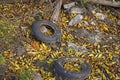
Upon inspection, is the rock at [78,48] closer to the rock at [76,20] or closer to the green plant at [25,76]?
the rock at [76,20]

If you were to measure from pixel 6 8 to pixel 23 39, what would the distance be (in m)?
1.14

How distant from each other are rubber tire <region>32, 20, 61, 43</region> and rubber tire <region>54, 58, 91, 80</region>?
25.6 inches

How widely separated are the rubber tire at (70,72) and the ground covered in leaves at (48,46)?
0.58 feet

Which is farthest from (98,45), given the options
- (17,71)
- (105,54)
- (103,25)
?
(17,71)

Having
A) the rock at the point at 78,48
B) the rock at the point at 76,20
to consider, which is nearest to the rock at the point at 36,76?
the rock at the point at 78,48

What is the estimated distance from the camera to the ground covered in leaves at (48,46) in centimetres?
595

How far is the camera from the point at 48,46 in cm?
652

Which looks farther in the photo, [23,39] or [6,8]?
[6,8]

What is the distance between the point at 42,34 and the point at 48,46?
0.97ft

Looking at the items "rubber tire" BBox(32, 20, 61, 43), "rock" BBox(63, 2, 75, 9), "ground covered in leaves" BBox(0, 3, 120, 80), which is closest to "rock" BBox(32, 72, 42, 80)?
"ground covered in leaves" BBox(0, 3, 120, 80)

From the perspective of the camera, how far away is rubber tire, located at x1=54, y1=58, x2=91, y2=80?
571 cm

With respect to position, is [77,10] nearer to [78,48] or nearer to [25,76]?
[78,48]

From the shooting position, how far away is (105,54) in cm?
670

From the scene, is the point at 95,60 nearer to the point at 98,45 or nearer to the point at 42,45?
Answer: the point at 98,45
